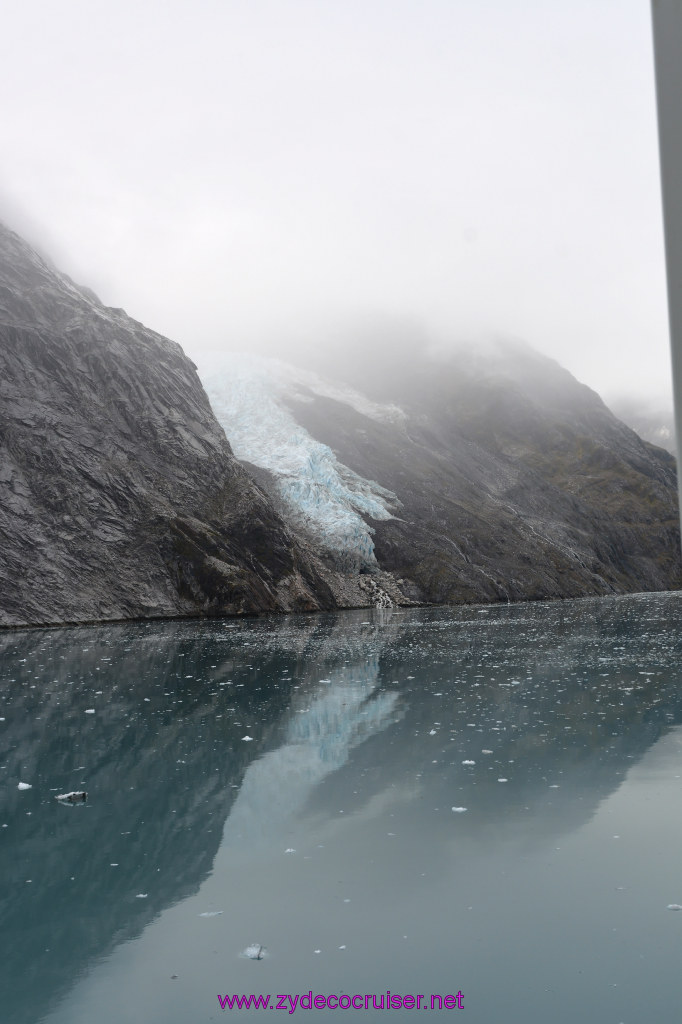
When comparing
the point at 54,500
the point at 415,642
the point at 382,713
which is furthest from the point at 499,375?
the point at 382,713

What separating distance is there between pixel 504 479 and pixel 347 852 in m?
106

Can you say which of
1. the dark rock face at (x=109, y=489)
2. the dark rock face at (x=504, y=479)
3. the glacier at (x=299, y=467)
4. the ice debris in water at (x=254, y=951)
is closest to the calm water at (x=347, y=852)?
the ice debris in water at (x=254, y=951)

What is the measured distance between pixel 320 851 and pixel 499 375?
500ft

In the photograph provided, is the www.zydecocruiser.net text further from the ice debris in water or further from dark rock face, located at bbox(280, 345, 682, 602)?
dark rock face, located at bbox(280, 345, 682, 602)

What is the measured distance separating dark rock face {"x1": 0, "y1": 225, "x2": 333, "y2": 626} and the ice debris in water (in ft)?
134

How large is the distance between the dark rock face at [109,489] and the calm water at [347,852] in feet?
107

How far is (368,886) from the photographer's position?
636 centimetres

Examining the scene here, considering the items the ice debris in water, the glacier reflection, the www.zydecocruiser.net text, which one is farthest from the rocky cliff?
the www.zydecocruiser.net text

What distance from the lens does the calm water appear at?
16.0 ft

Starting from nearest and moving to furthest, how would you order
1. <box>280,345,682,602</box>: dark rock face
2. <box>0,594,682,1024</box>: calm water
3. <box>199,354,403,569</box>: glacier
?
<box>0,594,682,1024</box>: calm water, <box>199,354,403,569</box>: glacier, <box>280,345,682,602</box>: dark rock face

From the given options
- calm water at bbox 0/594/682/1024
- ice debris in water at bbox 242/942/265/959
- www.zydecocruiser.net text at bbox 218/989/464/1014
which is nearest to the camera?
www.zydecocruiser.net text at bbox 218/989/464/1014

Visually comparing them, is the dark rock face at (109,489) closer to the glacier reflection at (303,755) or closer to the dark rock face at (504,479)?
the dark rock face at (504,479)

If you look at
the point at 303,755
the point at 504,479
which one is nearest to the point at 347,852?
the point at 303,755

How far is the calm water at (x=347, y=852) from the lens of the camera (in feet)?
16.0
